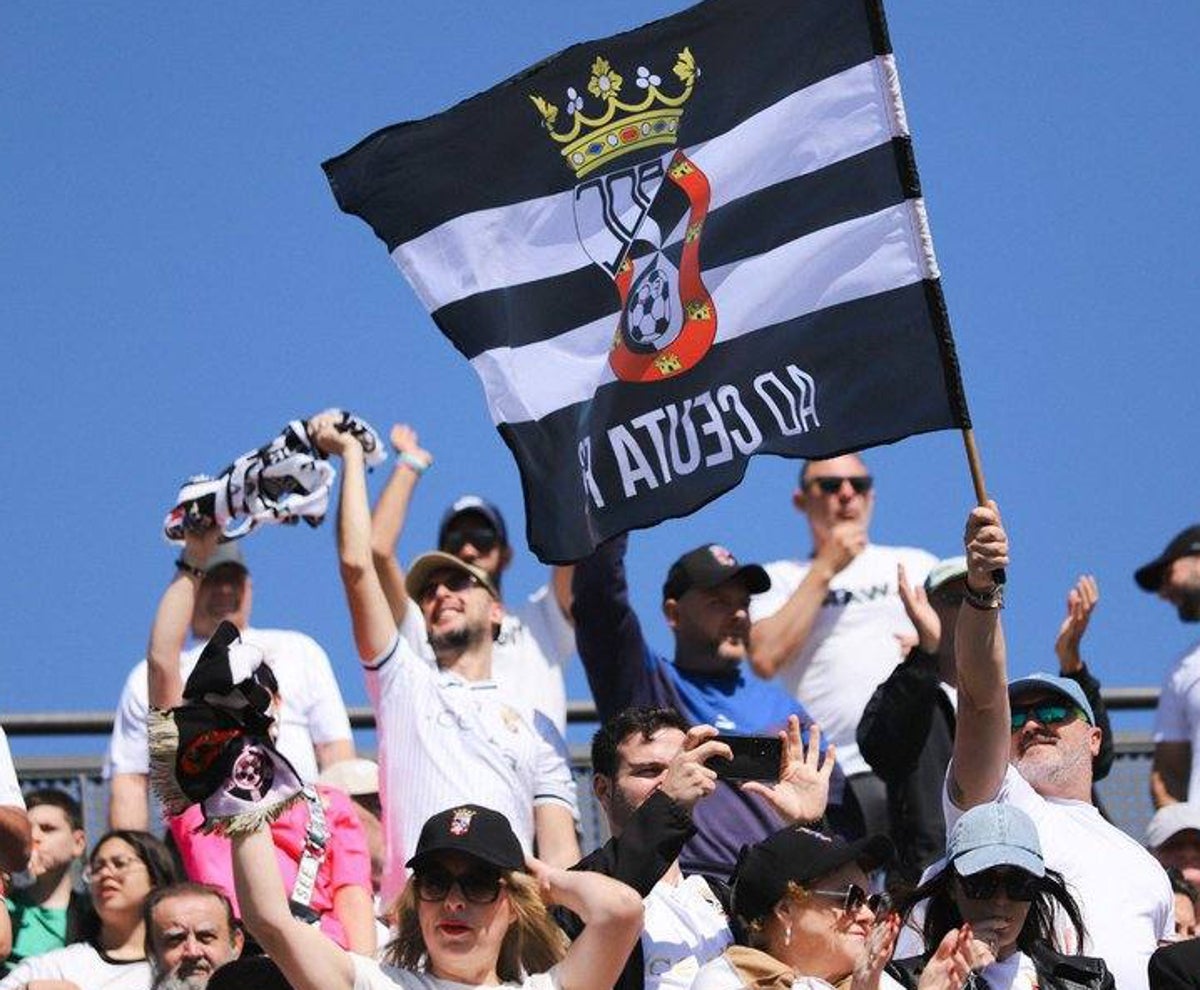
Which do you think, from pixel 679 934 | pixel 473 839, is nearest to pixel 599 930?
pixel 473 839

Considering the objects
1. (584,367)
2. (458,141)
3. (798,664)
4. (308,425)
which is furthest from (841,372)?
(798,664)

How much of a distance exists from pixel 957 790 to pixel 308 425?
9.94 ft

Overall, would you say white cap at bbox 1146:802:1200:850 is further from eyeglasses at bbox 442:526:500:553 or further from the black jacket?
eyeglasses at bbox 442:526:500:553

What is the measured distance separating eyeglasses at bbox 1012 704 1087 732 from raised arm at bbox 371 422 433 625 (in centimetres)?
255

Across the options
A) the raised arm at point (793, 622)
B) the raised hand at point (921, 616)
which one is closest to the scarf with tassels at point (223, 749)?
the raised hand at point (921, 616)

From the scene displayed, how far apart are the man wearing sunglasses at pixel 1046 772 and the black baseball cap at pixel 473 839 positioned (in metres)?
1.45

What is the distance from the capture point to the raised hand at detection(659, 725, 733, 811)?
7.77 m

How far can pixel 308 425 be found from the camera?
10016mm

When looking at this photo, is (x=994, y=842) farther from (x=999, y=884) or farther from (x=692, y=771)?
(x=692, y=771)

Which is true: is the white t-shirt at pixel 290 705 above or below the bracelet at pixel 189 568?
below

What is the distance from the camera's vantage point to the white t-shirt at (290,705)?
35.2 ft

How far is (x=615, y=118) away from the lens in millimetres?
8984

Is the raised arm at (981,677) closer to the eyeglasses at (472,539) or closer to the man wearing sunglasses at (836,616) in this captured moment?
the man wearing sunglasses at (836,616)

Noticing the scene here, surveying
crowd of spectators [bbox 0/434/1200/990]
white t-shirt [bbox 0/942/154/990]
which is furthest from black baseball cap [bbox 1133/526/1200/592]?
white t-shirt [bbox 0/942/154/990]
